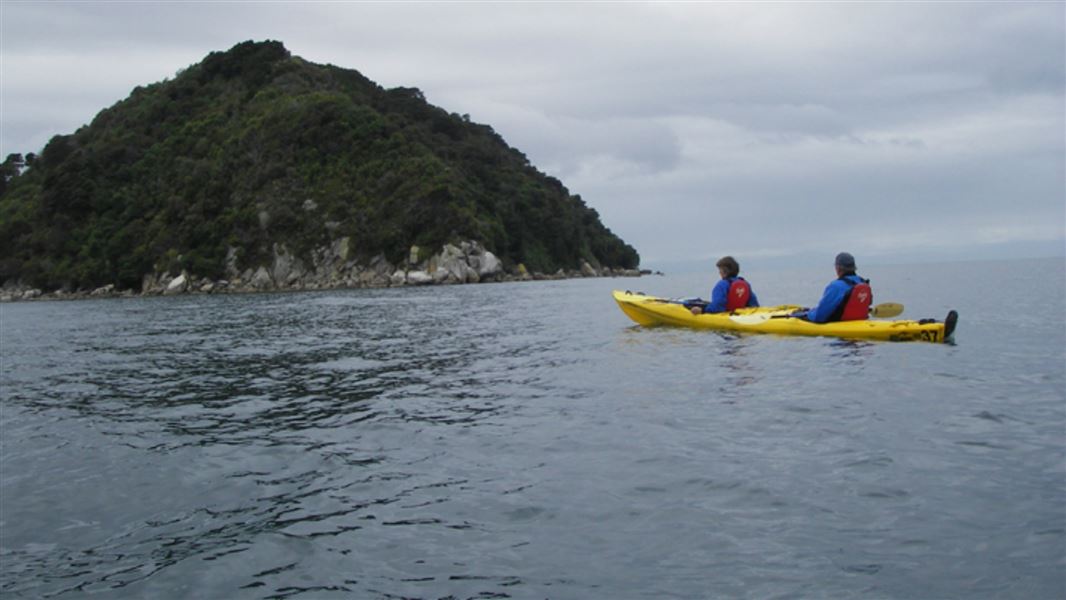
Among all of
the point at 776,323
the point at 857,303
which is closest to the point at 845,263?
the point at 857,303

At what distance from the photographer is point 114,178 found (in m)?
90.1

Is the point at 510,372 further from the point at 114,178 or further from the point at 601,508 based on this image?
the point at 114,178

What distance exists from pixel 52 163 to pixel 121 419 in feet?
332

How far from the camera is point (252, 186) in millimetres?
87000

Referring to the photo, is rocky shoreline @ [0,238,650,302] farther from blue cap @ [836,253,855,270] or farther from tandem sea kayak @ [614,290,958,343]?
blue cap @ [836,253,855,270]

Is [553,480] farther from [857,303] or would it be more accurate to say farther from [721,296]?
[721,296]

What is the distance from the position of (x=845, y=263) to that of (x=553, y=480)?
11.1m

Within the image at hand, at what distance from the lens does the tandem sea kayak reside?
48.9 feet

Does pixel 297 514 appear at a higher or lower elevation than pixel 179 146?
lower

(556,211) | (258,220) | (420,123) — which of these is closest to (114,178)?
(258,220)

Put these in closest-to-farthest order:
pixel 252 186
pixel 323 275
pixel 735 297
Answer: pixel 735 297 < pixel 323 275 < pixel 252 186

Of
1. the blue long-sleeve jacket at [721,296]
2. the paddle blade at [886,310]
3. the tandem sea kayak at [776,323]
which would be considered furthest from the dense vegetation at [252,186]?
the paddle blade at [886,310]

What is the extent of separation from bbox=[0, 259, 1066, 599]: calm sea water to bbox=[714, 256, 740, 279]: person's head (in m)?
4.51

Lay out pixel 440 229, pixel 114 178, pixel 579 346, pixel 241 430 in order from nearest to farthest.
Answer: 1. pixel 241 430
2. pixel 579 346
3. pixel 440 229
4. pixel 114 178
